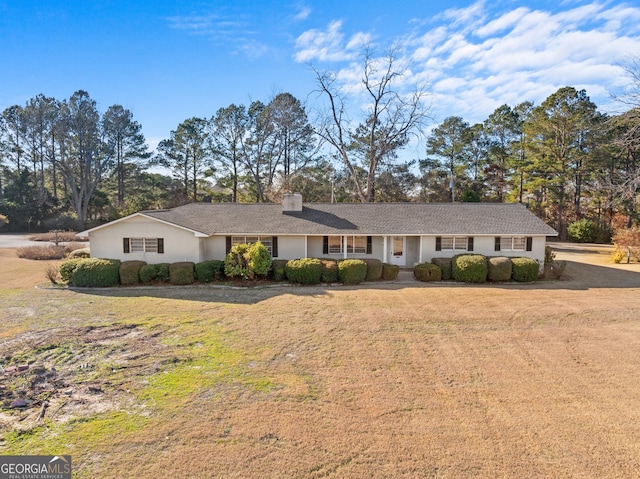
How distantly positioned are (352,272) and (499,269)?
6.86 metres

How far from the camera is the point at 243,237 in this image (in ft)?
61.5

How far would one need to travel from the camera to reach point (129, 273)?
1611 cm

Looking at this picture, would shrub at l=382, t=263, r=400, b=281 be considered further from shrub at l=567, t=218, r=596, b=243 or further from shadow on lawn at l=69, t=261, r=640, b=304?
shrub at l=567, t=218, r=596, b=243

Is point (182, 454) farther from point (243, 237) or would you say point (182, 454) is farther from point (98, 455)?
point (243, 237)

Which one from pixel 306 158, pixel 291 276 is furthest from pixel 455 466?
pixel 306 158

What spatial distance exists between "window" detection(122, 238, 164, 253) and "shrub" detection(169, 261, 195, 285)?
1842mm

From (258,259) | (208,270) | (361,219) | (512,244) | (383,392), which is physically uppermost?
(361,219)

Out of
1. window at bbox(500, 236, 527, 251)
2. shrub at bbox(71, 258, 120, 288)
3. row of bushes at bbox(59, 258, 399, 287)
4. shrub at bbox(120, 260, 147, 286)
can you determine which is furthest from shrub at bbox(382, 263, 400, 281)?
shrub at bbox(71, 258, 120, 288)

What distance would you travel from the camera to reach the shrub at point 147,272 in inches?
638

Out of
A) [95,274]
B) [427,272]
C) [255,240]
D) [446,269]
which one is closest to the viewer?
[95,274]

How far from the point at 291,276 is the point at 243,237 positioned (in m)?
3.89

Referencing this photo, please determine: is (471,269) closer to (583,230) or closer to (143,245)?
(143,245)

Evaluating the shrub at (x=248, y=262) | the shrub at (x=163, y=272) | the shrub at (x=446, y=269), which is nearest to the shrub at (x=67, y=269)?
the shrub at (x=163, y=272)

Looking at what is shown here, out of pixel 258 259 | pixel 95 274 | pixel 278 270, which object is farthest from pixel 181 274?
pixel 278 270
